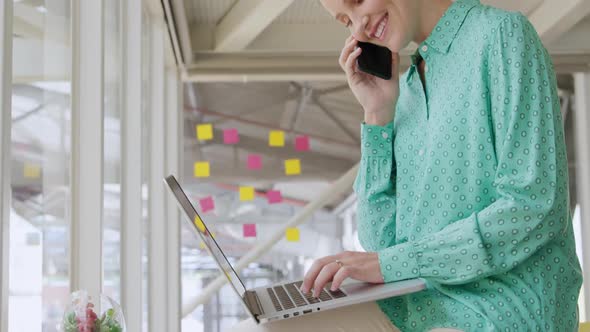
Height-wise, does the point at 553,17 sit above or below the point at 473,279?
above

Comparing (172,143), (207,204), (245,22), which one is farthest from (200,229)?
(207,204)

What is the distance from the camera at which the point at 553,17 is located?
13.0 feet

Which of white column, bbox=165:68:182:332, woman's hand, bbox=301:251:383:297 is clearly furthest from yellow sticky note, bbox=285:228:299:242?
→ woman's hand, bbox=301:251:383:297

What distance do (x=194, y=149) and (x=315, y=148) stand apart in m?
0.94

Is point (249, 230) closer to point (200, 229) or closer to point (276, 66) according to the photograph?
point (276, 66)

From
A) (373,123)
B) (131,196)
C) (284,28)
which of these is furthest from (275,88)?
(373,123)

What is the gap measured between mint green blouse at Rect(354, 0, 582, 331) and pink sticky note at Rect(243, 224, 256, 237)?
4593 mm

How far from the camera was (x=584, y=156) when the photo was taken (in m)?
5.00

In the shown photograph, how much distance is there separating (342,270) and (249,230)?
15.7ft

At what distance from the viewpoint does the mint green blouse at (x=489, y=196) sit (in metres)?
1.14

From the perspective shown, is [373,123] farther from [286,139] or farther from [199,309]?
[286,139]

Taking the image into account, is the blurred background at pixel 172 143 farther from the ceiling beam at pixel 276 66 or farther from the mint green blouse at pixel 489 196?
the mint green blouse at pixel 489 196

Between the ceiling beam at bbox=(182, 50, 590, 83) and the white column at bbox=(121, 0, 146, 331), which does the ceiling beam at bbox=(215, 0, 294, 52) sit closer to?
the ceiling beam at bbox=(182, 50, 590, 83)

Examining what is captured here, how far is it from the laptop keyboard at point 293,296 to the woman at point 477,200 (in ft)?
0.07
